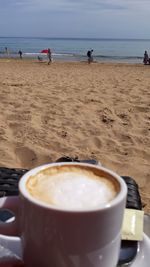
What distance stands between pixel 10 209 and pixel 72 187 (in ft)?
0.39

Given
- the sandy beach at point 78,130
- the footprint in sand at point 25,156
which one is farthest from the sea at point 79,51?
the footprint in sand at point 25,156

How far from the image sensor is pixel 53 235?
0.55 meters

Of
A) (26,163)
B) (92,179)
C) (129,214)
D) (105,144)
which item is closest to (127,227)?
(129,214)

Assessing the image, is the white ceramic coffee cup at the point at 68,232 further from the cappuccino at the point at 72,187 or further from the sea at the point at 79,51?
the sea at the point at 79,51

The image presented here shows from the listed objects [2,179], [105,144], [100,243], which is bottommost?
[105,144]

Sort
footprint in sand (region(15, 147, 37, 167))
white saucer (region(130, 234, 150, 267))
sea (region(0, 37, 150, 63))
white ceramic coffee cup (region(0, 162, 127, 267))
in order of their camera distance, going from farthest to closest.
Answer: sea (region(0, 37, 150, 63)) < footprint in sand (region(15, 147, 37, 167)) < white saucer (region(130, 234, 150, 267)) < white ceramic coffee cup (region(0, 162, 127, 267))

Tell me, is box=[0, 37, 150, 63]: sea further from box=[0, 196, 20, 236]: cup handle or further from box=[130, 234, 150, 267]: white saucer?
box=[0, 196, 20, 236]: cup handle

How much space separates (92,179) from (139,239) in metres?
0.24

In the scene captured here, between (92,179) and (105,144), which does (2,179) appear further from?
(105,144)

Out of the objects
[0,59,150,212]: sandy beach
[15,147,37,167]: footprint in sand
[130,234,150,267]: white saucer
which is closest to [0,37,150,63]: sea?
[0,59,150,212]: sandy beach

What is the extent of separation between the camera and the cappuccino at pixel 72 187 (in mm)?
545

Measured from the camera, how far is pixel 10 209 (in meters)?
0.62

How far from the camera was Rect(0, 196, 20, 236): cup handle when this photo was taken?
23.9 inches

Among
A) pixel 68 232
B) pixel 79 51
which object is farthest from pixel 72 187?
pixel 79 51
